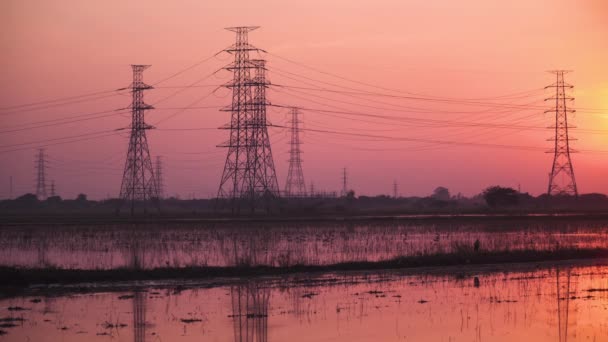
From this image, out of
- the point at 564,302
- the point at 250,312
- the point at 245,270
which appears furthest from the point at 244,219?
the point at 564,302

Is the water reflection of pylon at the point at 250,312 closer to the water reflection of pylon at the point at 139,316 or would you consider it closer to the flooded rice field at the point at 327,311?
the flooded rice field at the point at 327,311

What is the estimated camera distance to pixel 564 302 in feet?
69.2

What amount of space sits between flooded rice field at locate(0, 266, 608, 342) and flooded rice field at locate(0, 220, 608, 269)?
19.4 ft

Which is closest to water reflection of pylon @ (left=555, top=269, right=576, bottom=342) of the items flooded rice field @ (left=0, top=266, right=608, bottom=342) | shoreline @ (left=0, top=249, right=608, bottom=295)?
flooded rice field @ (left=0, top=266, right=608, bottom=342)

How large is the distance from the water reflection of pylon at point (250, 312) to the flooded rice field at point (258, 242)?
5.45 m

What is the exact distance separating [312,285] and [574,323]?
30.7 ft

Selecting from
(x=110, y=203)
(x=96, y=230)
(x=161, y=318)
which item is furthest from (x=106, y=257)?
(x=110, y=203)

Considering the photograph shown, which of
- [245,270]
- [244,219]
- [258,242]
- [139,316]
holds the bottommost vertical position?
[139,316]

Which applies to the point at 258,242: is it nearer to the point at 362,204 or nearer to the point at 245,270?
the point at 245,270

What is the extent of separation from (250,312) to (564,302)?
8540 mm

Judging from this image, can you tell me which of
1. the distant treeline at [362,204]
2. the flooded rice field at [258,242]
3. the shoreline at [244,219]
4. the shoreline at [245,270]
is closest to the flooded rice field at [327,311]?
the shoreline at [245,270]

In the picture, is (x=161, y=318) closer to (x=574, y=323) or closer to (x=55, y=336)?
(x=55, y=336)

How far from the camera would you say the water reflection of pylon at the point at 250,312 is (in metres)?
16.8

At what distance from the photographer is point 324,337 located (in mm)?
16500
